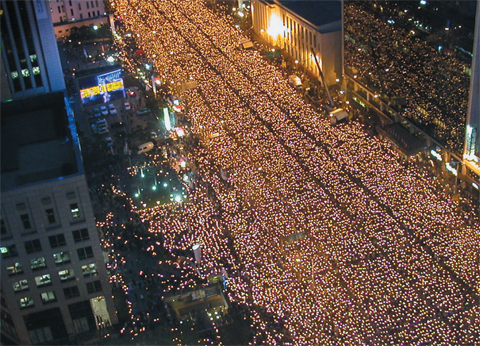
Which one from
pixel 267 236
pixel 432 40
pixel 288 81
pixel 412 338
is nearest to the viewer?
pixel 412 338

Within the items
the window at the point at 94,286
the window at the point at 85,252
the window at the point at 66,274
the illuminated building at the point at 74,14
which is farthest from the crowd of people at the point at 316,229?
the illuminated building at the point at 74,14

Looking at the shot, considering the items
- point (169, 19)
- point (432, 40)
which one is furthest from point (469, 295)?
point (169, 19)

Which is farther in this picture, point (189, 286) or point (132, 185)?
point (132, 185)

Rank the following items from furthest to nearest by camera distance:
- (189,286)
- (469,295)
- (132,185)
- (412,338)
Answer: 1. (132,185)
2. (189,286)
3. (469,295)
4. (412,338)

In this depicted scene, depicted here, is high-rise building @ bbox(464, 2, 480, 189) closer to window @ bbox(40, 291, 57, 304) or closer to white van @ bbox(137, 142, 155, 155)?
white van @ bbox(137, 142, 155, 155)

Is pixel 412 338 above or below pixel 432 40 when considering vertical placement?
below

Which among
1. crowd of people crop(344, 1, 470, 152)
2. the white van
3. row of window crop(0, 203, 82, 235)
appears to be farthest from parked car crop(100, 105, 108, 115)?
row of window crop(0, 203, 82, 235)

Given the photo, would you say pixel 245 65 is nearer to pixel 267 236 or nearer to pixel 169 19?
pixel 169 19

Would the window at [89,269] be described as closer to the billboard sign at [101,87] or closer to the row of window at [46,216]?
the row of window at [46,216]
